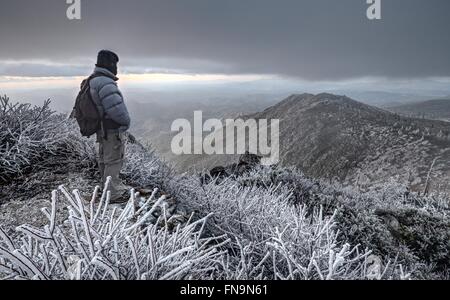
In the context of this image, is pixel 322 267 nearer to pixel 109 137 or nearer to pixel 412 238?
pixel 109 137

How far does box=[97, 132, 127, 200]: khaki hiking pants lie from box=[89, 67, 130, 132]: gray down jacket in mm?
287

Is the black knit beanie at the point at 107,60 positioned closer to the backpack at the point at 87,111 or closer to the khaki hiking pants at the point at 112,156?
the backpack at the point at 87,111

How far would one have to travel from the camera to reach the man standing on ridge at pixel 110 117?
4.27 meters

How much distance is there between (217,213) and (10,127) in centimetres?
343

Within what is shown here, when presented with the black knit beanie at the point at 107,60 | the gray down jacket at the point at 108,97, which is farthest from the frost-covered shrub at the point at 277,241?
the black knit beanie at the point at 107,60

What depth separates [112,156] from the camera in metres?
4.56

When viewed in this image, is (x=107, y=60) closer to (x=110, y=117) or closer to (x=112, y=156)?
(x=110, y=117)

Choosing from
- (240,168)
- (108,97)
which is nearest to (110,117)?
(108,97)

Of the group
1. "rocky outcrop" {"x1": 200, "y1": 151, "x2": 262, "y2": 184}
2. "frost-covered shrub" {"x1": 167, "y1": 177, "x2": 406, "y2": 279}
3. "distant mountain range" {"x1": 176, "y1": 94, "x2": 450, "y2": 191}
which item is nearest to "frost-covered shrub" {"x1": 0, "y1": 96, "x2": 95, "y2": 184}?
"frost-covered shrub" {"x1": 167, "y1": 177, "x2": 406, "y2": 279}

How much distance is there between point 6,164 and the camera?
496 cm

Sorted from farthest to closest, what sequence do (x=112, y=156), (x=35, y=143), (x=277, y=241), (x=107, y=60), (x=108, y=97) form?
(x=35, y=143) → (x=112, y=156) → (x=107, y=60) → (x=108, y=97) → (x=277, y=241)

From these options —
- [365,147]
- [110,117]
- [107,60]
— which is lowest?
[365,147]

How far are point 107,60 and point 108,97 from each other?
48 cm
